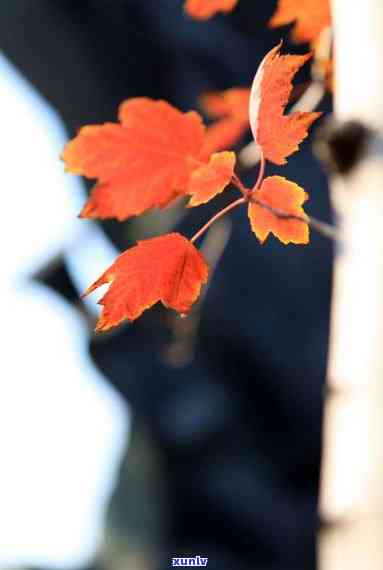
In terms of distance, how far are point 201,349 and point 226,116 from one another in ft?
1.14

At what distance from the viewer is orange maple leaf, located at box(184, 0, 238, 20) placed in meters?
0.90

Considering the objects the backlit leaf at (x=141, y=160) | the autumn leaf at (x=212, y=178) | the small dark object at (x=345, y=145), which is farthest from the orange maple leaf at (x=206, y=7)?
the small dark object at (x=345, y=145)

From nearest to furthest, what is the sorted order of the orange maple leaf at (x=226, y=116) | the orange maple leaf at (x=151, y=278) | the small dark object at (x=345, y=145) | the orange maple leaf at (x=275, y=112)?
the small dark object at (x=345, y=145)
the orange maple leaf at (x=275, y=112)
the orange maple leaf at (x=151, y=278)
the orange maple leaf at (x=226, y=116)

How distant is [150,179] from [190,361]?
0.35 meters

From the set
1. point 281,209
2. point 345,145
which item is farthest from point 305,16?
point 345,145

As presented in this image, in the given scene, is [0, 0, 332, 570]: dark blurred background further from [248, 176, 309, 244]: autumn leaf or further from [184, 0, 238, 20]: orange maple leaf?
[248, 176, 309, 244]: autumn leaf

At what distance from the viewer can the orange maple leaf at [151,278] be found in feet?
1.93

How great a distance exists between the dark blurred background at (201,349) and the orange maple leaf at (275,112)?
383mm

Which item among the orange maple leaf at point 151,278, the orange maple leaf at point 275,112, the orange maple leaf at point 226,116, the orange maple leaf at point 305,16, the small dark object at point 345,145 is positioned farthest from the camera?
the orange maple leaf at point 226,116

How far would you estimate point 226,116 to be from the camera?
2.97ft

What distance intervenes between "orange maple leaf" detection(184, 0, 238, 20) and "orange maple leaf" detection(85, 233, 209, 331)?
462 millimetres

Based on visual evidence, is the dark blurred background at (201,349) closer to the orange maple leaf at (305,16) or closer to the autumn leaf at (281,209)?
the orange maple leaf at (305,16)

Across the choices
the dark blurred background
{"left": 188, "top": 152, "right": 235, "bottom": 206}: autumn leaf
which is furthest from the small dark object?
the dark blurred background

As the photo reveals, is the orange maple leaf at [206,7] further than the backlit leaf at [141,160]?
Yes
